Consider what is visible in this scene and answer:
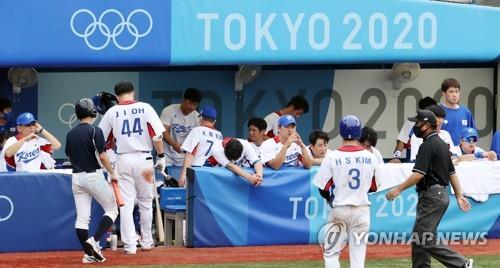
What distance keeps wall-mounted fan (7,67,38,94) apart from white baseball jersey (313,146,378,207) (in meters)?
5.38

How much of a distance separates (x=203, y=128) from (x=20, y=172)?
2170 mm

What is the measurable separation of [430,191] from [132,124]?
3.30m

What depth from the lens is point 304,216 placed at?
1369cm

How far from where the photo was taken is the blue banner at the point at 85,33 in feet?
42.9

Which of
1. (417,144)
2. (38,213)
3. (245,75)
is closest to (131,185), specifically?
(38,213)

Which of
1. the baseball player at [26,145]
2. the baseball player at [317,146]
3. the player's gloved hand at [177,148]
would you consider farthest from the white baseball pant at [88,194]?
the baseball player at [317,146]

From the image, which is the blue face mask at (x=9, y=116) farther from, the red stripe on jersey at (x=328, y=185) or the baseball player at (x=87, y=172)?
the red stripe on jersey at (x=328, y=185)

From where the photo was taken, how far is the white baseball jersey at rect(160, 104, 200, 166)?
15.0m

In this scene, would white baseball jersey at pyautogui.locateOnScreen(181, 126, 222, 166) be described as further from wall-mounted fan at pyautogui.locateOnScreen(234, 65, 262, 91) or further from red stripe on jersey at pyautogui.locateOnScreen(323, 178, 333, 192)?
red stripe on jersey at pyautogui.locateOnScreen(323, 178, 333, 192)

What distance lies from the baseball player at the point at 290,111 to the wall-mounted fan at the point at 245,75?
66cm

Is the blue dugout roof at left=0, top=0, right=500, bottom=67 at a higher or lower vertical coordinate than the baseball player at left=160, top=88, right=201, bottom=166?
higher

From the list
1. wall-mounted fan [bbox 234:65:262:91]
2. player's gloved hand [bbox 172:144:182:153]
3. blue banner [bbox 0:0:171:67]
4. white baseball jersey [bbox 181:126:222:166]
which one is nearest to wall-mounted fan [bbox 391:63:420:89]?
wall-mounted fan [bbox 234:65:262:91]

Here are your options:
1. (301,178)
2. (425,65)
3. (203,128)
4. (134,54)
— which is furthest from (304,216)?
(425,65)

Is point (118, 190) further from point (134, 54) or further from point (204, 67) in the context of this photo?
point (204, 67)
